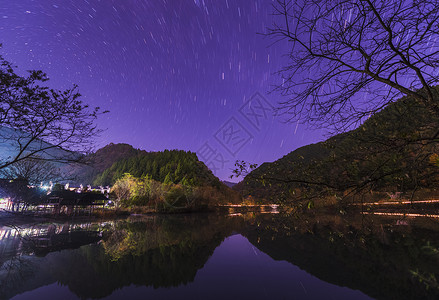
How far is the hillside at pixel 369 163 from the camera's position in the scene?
110 inches

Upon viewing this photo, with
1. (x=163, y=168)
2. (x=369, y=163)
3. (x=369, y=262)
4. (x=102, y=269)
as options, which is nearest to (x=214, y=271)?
(x=102, y=269)

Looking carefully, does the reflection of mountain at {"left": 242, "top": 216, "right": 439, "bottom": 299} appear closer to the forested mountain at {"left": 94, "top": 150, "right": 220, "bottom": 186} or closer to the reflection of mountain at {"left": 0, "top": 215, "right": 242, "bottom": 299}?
the reflection of mountain at {"left": 0, "top": 215, "right": 242, "bottom": 299}

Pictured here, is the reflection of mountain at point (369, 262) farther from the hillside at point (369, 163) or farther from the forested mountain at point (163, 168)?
the forested mountain at point (163, 168)

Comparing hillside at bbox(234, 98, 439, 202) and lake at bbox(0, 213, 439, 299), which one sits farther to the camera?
lake at bbox(0, 213, 439, 299)

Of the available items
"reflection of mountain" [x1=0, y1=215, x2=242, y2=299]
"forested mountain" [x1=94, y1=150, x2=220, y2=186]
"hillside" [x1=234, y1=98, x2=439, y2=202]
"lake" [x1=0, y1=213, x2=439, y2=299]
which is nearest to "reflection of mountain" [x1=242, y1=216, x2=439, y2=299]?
"lake" [x1=0, y1=213, x2=439, y2=299]

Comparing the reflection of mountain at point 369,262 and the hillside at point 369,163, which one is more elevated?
the hillside at point 369,163

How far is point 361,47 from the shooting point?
3.01m

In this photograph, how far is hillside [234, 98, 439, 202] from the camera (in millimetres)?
2802

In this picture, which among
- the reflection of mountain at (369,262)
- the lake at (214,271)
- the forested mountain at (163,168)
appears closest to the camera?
the lake at (214,271)

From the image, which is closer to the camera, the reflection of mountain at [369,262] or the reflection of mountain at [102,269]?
the reflection of mountain at [102,269]

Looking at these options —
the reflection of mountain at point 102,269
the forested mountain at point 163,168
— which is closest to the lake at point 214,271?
the reflection of mountain at point 102,269

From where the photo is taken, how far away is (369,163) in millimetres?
3230

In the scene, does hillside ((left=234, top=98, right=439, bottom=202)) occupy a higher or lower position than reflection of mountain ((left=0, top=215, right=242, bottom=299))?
higher

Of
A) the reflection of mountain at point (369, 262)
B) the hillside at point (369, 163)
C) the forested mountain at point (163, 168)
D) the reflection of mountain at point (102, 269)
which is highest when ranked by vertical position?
the forested mountain at point (163, 168)
